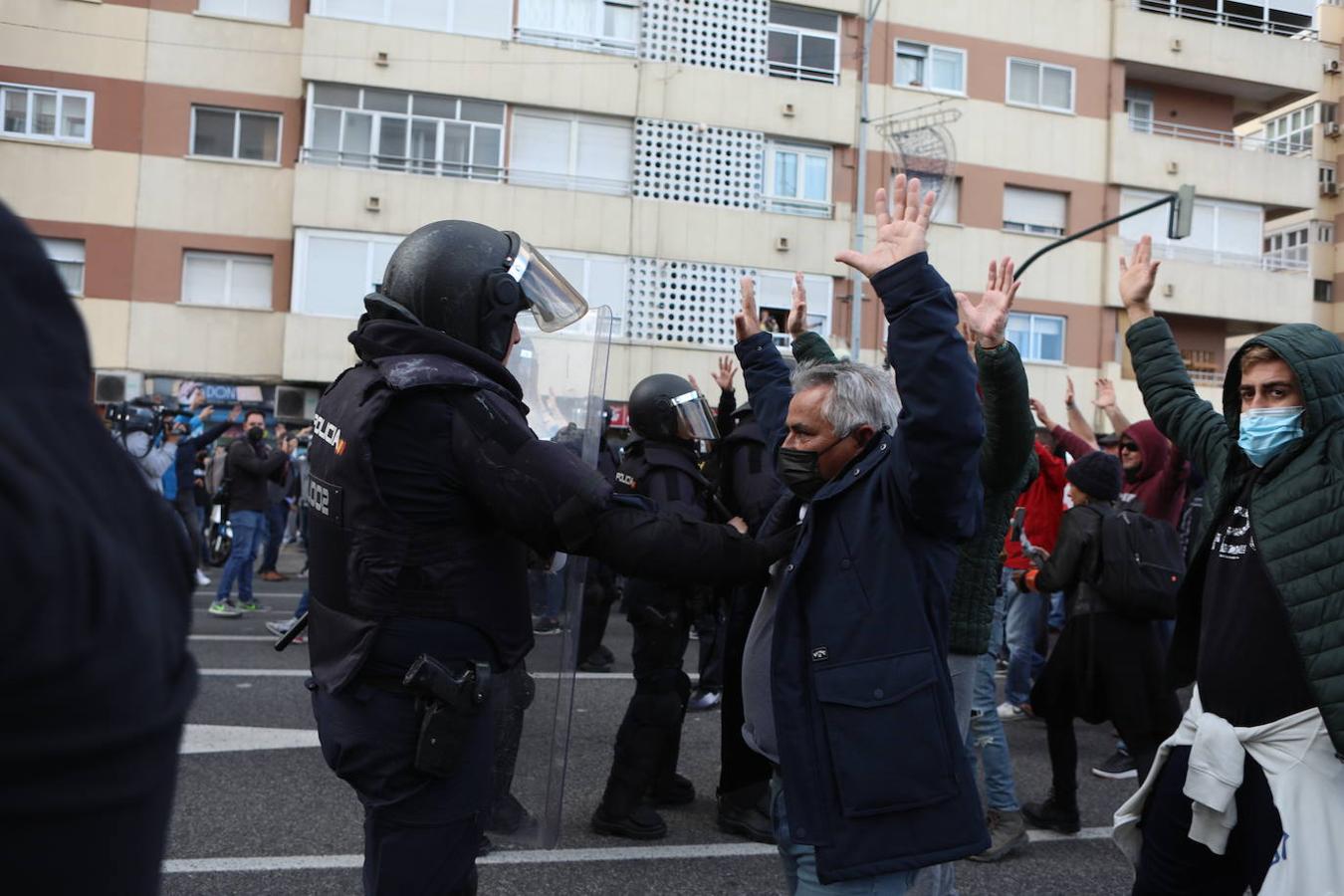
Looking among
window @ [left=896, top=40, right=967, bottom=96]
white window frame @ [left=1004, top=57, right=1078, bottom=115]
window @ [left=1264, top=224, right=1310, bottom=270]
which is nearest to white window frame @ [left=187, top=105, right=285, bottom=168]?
window @ [left=896, top=40, right=967, bottom=96]

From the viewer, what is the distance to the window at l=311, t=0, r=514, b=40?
21250 mm

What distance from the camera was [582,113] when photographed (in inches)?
888

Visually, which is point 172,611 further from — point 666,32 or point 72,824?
point 666,32

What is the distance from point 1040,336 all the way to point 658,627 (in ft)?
72.0

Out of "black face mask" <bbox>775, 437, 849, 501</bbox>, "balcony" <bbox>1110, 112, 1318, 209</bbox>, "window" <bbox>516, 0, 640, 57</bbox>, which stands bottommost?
"black face mask" <bbox>775, 437, 849, 501</bbox>

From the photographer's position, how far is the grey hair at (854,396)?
278cm

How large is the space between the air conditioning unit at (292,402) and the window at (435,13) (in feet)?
22.7

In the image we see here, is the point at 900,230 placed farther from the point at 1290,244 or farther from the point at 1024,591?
the point at 1290,244

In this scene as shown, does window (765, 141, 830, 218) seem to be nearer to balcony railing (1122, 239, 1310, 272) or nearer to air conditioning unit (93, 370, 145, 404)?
balcony railing (1122, 239, 1310, 272)

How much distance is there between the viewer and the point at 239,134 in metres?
21.9

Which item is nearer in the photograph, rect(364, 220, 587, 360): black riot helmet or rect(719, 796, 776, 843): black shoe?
rect(364, 220, 587, 360): black riot helmet

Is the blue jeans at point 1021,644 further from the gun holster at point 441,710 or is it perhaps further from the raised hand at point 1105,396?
the gun holster at point 441,710

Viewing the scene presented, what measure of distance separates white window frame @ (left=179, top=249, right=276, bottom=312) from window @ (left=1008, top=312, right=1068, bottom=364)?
15315mm

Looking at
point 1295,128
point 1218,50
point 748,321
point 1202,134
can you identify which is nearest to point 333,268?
point 748,321
